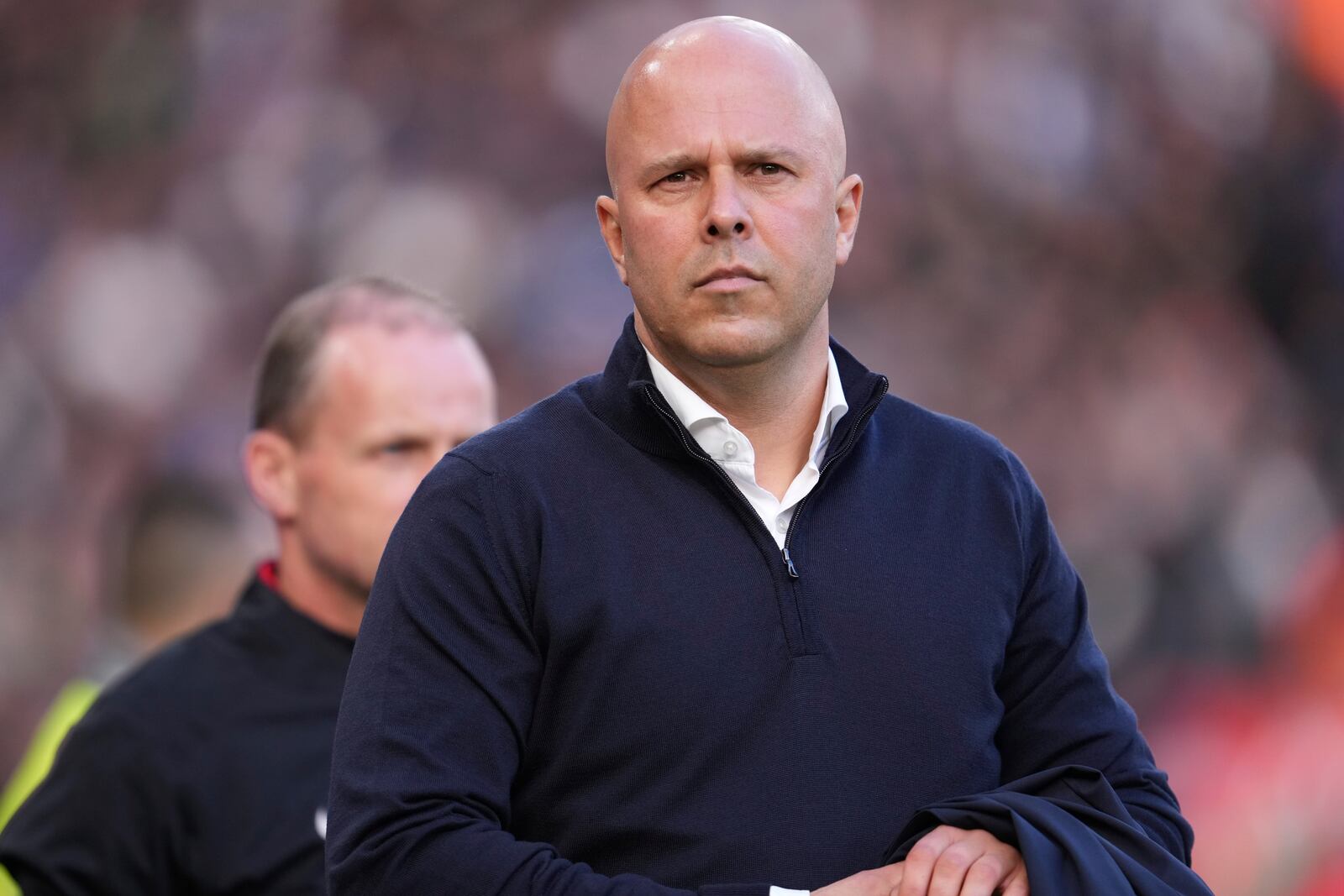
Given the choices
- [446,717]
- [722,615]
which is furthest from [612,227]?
[446,717]

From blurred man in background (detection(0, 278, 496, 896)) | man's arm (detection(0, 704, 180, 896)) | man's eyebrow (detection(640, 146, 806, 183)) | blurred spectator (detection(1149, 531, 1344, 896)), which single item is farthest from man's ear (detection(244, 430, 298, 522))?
blurred spectator (detection(1149, 531, 1344, 896))

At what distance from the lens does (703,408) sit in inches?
60.1

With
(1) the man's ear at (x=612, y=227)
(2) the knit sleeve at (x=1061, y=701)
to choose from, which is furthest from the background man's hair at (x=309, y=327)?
(2) the knit sleeve at (x=1061, y=701)

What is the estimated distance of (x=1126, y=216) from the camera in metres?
4.39

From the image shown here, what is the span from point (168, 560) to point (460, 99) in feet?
4.43

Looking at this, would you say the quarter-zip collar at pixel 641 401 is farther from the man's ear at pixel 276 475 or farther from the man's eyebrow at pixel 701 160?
the man's ear at pixel 276 475

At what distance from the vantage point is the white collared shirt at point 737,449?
1504mm

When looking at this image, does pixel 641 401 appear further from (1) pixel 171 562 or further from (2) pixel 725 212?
(1) pixel 171 562

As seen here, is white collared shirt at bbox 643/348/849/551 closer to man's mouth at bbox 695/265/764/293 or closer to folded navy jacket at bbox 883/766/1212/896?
man's mouth at bbox 695/265/764/293

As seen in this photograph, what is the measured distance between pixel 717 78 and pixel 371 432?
1.03 m

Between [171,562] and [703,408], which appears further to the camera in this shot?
[171,562]

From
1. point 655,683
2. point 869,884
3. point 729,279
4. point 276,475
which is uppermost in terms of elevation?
point 729,279

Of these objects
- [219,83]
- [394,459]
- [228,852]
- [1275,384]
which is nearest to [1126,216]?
[1275,384]

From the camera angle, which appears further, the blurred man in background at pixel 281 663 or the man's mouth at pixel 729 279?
the blurred man in background at pixel 281 663
